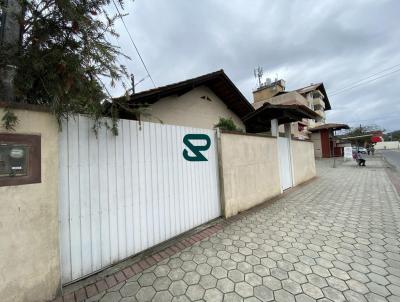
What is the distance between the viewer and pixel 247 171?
5.43m

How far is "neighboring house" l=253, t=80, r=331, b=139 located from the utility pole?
22274mm

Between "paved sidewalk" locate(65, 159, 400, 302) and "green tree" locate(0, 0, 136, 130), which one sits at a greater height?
"green tree" locate(0, 0, 136, 130)

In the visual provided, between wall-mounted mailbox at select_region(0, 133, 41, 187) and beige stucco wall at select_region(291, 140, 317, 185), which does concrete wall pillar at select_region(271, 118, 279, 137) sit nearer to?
beige stucco wall at select_region(291, 140, 317, 185)

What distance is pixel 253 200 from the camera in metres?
5.64

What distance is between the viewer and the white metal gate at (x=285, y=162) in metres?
7.55

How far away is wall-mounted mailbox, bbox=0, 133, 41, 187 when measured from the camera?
198cm

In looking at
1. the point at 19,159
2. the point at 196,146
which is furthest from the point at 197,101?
the point at 19,159

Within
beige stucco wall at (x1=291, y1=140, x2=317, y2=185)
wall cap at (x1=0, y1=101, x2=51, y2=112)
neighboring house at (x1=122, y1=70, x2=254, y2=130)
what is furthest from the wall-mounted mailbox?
beige stucco wall at (x1=291, y1=140, x2=317, y2=185)

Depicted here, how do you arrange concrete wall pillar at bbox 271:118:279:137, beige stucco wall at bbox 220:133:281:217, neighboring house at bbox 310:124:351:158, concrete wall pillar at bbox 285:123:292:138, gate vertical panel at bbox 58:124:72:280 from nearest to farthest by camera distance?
gate vertical panel at bbox 58:124:72:280 < beige stucco wall at bbox 220:133:281:217 < concrete wall pillar at bbox 271:118:279:137 < concrete wall pillar at bbox 285:123:292:138 < neighboring house at bbox 310:124:351:158

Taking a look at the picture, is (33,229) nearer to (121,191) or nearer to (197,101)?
(121,191)

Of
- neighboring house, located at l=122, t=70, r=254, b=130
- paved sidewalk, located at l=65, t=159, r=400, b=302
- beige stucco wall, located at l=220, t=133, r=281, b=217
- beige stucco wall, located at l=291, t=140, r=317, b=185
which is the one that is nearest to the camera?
paved sidewalk, located at l=65, t=159, r=400, b=302

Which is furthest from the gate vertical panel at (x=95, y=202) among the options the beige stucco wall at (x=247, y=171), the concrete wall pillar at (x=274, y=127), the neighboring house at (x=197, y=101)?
the concrete wall pillar at (x=274, y=127)

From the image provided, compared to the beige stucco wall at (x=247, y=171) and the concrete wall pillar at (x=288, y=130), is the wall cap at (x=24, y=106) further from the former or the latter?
the concrete wall pillar at (x=288, y=130)

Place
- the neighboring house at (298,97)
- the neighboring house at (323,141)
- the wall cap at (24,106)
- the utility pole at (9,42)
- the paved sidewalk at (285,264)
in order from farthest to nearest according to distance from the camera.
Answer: the neighboring house at (323,141), the neighboring house at (298,97), the paved sidewalk at (285,264), the utility pole at (9,42), the wall cap at (24,106)
